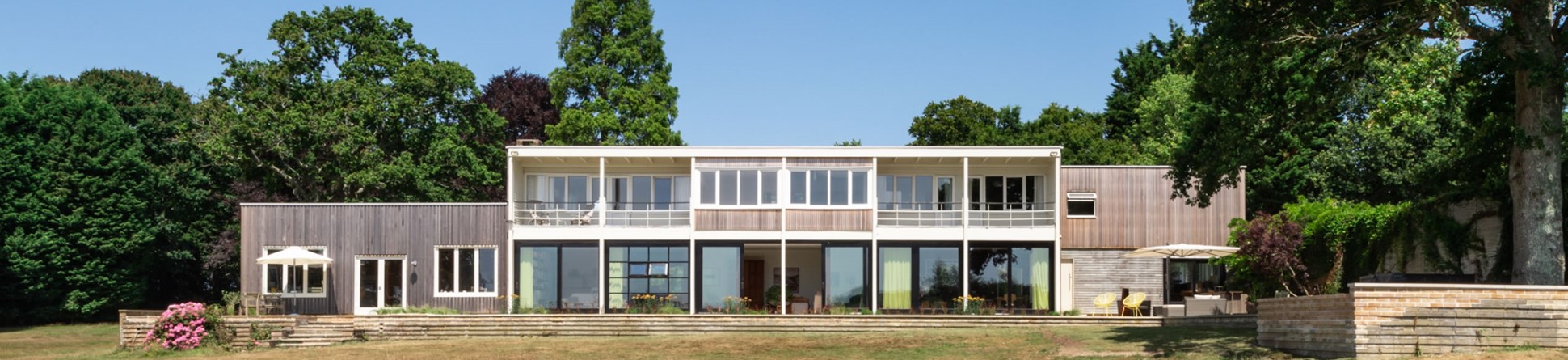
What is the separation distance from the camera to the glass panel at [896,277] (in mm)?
35875

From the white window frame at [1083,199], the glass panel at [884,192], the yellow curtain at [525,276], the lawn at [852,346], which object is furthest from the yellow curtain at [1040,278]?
the yellow curtain at [525,276]

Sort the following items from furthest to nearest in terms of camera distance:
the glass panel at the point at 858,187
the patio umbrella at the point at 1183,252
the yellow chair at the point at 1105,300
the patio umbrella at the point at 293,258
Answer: the glass panel at the point at 858,187 → the patio umbrella at the point at 293,258 → the yellow chair at the point at 1105,300 → the patio umbrella at the point at 1183,252

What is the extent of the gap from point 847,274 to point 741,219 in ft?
8.68

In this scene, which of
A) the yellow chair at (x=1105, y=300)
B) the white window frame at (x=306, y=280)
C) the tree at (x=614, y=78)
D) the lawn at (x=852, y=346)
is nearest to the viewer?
the lawn at (x=852, y=346)

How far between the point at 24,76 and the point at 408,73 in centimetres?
997

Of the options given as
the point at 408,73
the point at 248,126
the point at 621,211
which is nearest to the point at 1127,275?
the point at 621,211

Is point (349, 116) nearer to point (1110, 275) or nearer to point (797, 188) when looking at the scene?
point (797, 188)

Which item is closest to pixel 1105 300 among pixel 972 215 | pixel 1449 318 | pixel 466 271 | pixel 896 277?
pixel 972 215

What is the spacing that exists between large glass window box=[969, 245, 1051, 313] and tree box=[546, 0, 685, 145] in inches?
596

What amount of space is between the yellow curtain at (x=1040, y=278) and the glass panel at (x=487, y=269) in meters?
11.9

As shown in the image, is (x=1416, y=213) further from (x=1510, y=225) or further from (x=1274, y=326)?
(x=1274, y=326)

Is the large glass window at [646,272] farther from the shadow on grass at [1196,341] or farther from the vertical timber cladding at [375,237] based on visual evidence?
the shadow on grass at [1196,341]

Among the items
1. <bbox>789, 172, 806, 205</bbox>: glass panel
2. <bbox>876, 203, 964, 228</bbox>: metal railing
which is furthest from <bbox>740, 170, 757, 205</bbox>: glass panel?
<bbox>876, 203, 964, 228</bbox>: metal railing

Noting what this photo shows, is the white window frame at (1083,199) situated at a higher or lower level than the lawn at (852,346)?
higher
